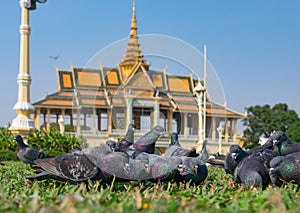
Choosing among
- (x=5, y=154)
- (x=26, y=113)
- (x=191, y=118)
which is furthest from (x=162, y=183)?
(x=26, y=113)

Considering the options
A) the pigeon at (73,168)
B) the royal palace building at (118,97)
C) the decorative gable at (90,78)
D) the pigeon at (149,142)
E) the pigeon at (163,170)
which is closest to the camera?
the pigeon at (73,168)

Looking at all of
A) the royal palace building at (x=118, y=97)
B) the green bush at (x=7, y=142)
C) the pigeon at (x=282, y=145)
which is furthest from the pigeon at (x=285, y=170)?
the royal palace building at (x=118, y=97)

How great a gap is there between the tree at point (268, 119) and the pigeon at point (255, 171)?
43046 millimetres

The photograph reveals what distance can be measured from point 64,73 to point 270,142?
31.4 metres

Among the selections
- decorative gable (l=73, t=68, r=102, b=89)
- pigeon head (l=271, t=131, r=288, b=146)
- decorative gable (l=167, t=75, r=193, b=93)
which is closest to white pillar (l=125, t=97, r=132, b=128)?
decorative gable (l=167, t=75, r=193, b=93)

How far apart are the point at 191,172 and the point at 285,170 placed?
89 centimetres

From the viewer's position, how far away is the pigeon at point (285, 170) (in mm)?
3326

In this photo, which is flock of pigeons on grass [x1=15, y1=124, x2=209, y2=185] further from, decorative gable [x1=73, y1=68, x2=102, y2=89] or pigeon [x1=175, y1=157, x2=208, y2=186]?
decorative gable [x1=73, y1=68, x2=102, y2=89]

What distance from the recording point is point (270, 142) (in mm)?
4375

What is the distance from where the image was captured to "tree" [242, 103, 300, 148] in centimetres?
4666

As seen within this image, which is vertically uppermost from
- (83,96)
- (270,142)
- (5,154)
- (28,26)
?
(28,26)

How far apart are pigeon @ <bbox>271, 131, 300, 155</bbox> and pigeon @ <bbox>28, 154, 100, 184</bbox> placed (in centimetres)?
153

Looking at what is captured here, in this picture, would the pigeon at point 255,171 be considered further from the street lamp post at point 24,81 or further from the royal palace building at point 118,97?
the royal palace building at point 118,97

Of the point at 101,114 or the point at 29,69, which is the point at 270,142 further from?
the point at 101,114
